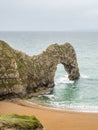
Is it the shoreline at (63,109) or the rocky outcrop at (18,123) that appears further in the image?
the shoreline at (63,109)

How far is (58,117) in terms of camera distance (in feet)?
141

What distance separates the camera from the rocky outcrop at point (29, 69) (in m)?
52.8

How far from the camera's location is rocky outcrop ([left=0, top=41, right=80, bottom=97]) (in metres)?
52.8

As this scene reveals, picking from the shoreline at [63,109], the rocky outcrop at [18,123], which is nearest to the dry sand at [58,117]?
the shoreline at [63,109]

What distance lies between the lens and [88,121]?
41344mm

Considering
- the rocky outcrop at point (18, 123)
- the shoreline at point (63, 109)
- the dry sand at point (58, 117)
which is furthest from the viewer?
the shoreline at point (63, 109)

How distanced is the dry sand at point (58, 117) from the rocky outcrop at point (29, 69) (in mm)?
3901

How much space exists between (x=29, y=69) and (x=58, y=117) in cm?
1815

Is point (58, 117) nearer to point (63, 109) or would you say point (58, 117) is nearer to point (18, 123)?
point (63, 109)

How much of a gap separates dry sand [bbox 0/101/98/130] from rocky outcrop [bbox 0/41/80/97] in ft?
12.8

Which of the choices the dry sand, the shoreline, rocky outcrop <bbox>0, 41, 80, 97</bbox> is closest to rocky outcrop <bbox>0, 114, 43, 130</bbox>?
the dry sand

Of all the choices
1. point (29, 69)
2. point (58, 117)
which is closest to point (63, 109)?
point (58, 117)

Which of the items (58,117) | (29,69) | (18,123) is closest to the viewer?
(18,123)

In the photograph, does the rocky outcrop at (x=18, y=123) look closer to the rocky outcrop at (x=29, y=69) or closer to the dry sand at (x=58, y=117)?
the dry sand at (x=58, y=117)
